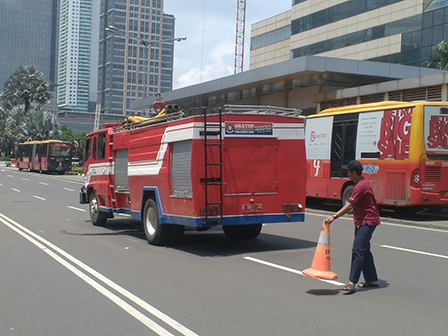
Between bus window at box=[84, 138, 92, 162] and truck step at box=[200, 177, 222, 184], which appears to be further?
bus window at box=[84, 138, 92, 162]

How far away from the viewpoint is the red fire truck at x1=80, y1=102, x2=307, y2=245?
1034 cm

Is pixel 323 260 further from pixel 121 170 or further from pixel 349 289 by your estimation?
pixel 121 170

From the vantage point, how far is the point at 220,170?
34.3 feet

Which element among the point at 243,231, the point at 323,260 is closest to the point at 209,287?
the point at 323,260

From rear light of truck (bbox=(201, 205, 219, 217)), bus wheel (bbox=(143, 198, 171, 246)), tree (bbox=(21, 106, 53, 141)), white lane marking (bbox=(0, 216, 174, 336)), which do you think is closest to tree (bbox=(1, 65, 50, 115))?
tree (bbox=(21, 106, 53, 141))

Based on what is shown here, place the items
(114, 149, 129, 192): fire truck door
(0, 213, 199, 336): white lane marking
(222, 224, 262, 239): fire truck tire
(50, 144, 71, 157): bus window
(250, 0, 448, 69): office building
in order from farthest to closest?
(50, 144, 71, 157): bus window, (250, 0, 448, 69): office building, (114, 149, 129, 192): fire truck door, (222, 224, 262, 239): fire truck tire, (0, 213, 199, 336): white lane marking

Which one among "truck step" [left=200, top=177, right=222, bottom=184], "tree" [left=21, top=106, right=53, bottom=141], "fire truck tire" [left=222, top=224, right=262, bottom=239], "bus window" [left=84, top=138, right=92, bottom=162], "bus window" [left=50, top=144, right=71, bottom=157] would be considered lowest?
"fire truck tire" [left=222, top=224, right=262, bottom=239]

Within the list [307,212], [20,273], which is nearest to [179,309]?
[20,273]

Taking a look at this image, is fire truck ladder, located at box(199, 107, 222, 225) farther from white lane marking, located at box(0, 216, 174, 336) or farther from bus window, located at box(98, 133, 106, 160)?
bus window, located at box(98, 133, 106, 160)

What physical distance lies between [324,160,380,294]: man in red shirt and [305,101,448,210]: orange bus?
9.08 metres

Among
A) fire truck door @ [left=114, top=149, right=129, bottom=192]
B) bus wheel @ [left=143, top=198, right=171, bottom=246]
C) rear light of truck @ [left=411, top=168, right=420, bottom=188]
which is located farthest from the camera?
rear light of truck @ [left=411, top=168, right=420, bottom=188]

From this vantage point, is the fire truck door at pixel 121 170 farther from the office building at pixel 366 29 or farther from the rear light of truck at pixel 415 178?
the office building at pixel 366 29

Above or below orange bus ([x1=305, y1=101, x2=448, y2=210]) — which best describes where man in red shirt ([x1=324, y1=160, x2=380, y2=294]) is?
below

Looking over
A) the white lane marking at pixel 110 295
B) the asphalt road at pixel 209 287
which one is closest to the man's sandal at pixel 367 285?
the asphalt road at pixel 209 287
